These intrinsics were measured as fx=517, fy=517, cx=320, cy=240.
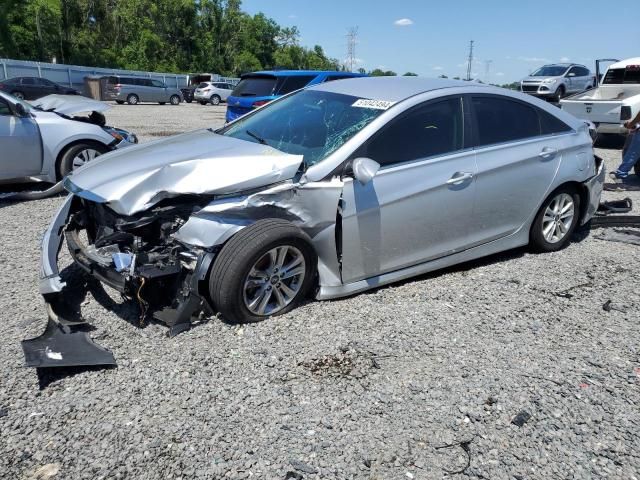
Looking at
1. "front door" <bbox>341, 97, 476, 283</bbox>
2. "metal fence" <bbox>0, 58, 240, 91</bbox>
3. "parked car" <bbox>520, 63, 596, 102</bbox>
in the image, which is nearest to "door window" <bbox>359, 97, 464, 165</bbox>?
"front door" <bbox>341, 97, 476, 283</bbox>

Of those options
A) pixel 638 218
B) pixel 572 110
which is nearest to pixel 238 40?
pixel 572 110

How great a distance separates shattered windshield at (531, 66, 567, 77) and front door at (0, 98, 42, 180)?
2054 centimetres

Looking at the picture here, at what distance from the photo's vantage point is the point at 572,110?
12.3 metres

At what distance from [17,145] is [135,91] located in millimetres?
28343

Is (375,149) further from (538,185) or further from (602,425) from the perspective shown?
(602,425)

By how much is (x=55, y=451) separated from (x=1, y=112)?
Result: 586 cm

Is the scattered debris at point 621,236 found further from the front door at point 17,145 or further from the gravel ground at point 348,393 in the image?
the front door at point 17,145

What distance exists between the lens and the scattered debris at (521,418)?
2.70 meters

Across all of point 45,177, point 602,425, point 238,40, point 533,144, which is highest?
point 238,40

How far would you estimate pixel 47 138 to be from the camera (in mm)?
6988

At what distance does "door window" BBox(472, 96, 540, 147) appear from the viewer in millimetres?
4379

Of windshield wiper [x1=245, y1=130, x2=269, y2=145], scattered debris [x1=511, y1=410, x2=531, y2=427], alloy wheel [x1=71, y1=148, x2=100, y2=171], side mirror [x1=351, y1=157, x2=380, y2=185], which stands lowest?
scattered debris [x1=511, y1=410, x2=531, y2=427]

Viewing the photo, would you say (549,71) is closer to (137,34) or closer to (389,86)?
(389,86)

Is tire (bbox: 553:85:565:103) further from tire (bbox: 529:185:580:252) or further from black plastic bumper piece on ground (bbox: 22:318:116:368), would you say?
black plastic bumper piece on ground (bbox: 22:318:116:368)
